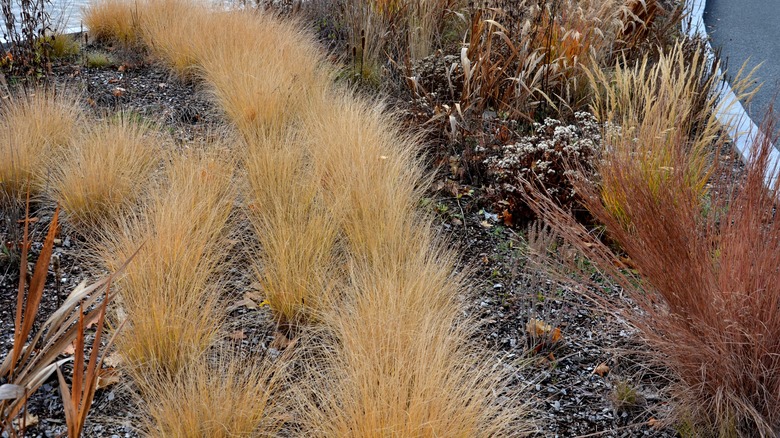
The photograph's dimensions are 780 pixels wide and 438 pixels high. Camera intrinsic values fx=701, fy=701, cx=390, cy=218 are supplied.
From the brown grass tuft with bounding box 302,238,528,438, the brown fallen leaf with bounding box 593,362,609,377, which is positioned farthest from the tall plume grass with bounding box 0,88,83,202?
the brown fallen leaf with bounding box 593,362,609,377

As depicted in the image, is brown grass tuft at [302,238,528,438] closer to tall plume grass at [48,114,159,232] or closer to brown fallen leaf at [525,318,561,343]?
brown fallen leaf at [525,318,561,343]

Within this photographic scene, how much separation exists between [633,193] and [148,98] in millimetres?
4289

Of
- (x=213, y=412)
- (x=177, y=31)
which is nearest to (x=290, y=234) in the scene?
(x=213, y=412)

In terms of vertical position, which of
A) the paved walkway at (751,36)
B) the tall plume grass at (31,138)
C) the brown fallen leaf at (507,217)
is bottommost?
the tall plume grass at (31,138)

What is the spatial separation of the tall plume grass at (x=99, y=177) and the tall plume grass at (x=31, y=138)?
11 cm

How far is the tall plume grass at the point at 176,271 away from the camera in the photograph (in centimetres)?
262

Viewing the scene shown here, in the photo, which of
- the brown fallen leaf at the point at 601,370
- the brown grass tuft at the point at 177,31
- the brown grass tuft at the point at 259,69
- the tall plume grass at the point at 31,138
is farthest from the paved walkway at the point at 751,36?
the tall plume grass at the point at 31,138

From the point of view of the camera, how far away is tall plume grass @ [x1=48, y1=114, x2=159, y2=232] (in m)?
3.70

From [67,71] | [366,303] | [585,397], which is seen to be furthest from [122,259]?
[67,71]

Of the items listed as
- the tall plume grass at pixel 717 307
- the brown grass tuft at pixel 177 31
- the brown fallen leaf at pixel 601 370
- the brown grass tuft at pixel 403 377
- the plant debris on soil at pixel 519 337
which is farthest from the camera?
the brown grass tuft at pixel 177 31

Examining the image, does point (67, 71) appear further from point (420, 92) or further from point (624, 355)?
point (624, 355)

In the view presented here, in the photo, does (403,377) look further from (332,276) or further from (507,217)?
(507,217)

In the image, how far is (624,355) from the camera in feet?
9.57

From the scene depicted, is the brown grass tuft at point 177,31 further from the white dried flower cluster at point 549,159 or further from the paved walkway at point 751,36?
the paved walkway at point 751,36
